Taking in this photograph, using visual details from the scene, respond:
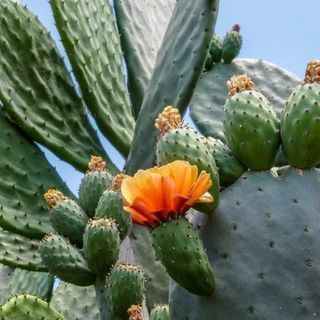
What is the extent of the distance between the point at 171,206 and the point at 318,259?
36cm

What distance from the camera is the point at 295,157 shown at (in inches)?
84.0

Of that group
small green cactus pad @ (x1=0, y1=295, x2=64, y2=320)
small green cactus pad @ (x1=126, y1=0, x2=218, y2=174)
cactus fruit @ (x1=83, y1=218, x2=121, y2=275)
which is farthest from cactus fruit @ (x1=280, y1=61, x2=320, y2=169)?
small green cactus pad @ (x1=126, y1=0, x2=218, y2=174)

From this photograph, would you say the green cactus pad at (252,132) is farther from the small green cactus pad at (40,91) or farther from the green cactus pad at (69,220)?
the small green cactus pad at (40,91)

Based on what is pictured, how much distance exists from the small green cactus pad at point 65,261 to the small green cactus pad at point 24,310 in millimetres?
259

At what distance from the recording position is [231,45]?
13.3 ft

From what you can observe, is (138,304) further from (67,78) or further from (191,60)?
(67,78)

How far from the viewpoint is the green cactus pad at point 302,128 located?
210 centimetres

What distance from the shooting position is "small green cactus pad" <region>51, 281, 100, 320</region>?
3311 millimetres

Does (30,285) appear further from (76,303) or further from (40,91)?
(40,91)

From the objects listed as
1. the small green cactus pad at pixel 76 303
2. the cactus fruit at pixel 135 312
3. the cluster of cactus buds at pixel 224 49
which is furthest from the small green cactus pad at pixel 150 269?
the cluster of cactus buds at pixel 224 49

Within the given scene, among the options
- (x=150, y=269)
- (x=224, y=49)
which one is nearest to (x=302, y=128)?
(x=150, y=269)

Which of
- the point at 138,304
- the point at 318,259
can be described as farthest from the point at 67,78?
the point at 318,259

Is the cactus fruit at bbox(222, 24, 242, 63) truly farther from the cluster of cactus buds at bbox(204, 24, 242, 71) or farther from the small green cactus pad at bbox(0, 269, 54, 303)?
the small green cactus pad at bbox(0, 269, 54, 303)

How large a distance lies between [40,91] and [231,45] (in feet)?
2.98
